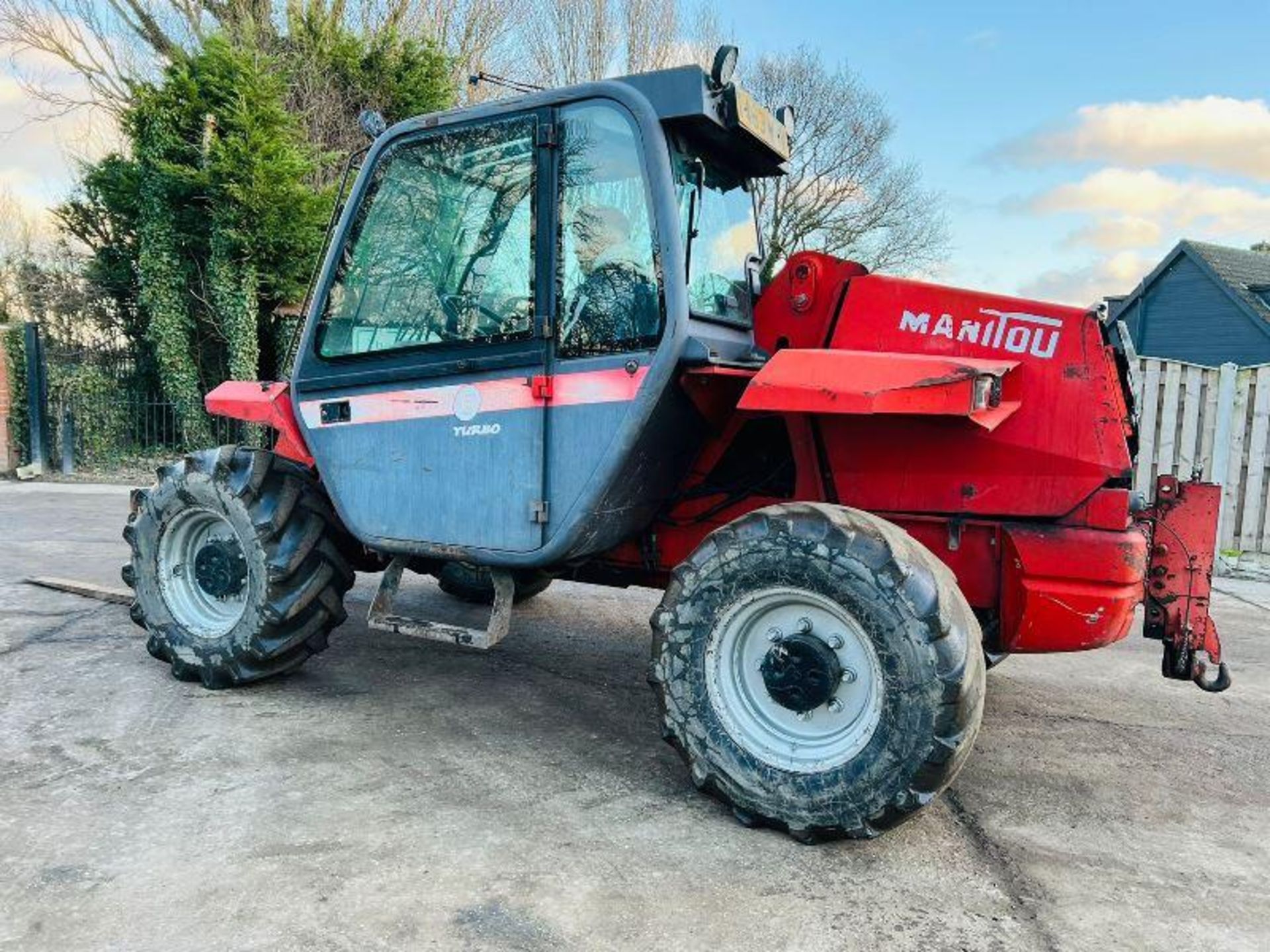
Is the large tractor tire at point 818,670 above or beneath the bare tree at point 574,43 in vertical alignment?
beneath

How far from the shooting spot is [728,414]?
11.7 ft

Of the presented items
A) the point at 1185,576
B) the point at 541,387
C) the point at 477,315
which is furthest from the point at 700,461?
the point at 1185,576

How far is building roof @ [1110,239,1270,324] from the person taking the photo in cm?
2325

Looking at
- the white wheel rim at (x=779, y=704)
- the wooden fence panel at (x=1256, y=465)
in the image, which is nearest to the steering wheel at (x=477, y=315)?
the white wheel rim at (x=779, y=704)

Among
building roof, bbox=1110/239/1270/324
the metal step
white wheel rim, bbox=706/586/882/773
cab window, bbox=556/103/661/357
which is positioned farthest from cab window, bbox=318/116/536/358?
building roof, bbox=1110/239/1270/324

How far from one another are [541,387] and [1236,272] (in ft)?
89.8

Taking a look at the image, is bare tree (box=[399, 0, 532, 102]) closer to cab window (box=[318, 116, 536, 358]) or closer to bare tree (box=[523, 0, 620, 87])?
bare tree (box=[523, 0, 620, 87])

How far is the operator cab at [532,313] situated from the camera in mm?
3270

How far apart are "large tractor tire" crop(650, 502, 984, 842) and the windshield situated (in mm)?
1030

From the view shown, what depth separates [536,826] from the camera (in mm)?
2924

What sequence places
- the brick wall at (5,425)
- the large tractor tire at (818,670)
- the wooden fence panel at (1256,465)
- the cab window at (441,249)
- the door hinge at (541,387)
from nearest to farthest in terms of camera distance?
the large tractor tire at (818,670)
the door hinge at (541,387)
the cab window at (441,249)
the wooden fence panel at (1256,465)
the brick wall at (5,425)

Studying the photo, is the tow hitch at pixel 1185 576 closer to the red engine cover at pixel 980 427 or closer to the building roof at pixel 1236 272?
the red engine cover at pixel 980 427

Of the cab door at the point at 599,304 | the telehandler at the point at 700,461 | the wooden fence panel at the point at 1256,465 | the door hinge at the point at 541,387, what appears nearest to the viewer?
the telehandler at the point at 700,461

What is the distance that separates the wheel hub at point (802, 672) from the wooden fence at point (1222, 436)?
7110 mm
